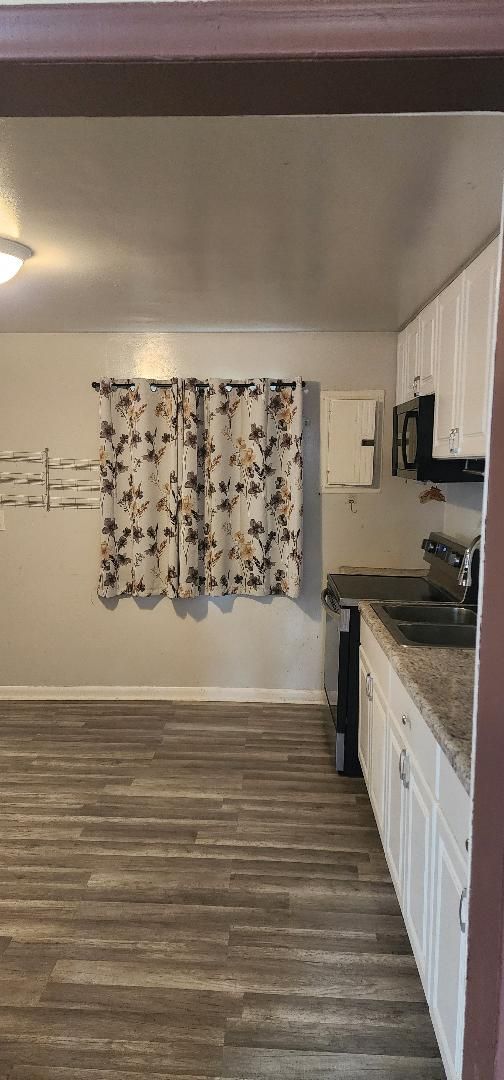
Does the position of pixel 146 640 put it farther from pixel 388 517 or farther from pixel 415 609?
pixel 415 609

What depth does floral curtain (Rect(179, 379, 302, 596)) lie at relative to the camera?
13.7 ft

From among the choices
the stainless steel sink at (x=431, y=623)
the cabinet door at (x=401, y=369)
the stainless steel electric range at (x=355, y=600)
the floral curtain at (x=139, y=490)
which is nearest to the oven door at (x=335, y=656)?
the stainless steel electric range at (x=355, y=600)

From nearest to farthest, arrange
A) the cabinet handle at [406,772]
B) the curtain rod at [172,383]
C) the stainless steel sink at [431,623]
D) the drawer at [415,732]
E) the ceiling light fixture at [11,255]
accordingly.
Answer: the drawer at [415,732], the cabinet handle at [406,772], the ceiling light fixture at [11,255], the stainless steel sink at [431,623], the curtain rod at [172,383]

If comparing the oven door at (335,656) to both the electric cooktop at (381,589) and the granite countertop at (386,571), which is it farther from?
the granite countertop at (386,571)

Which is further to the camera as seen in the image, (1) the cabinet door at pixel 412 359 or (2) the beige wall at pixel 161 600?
(2) the beige wall at pixel 161 600

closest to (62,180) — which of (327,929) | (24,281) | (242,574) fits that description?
(24,281)

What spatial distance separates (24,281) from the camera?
299 cm

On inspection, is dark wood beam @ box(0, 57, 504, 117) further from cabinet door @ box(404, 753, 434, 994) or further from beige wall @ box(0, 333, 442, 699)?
beige wall @ box(0, 333, 442, 699)

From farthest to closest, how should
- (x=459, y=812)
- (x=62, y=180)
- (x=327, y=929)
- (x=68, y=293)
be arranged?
(x=68, y=293) → (x=327, y=929) → (x=62, y=180) → (x=459, y=812)

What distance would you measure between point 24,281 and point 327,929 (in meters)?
2.75

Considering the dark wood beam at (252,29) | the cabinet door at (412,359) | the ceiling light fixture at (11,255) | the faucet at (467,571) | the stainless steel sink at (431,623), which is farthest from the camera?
the cabinet door at (412,359)

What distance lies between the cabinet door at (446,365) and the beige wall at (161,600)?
1.28m

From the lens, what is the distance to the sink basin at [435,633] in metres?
2.78

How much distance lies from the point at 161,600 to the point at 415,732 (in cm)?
265
